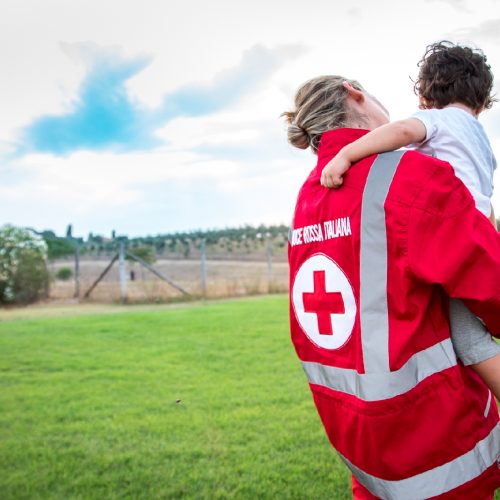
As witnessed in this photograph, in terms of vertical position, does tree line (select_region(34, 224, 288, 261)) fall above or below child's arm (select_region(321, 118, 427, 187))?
above

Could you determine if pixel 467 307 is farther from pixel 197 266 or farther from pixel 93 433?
pixel 197 266

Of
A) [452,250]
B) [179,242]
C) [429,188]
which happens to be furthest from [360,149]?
[179,242]

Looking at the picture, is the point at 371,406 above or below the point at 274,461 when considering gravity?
above

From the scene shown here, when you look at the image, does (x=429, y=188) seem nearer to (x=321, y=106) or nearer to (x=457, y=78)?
(x=321, y=106)

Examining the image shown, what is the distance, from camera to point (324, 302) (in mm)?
1576

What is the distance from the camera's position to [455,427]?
4.58 ft

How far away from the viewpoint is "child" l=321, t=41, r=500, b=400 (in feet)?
4.66

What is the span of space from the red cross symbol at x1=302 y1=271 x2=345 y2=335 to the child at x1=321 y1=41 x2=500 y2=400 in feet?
0.88

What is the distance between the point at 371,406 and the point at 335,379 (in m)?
0.16

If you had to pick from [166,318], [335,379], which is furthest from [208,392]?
[166,318]

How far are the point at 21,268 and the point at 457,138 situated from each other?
19904 mm

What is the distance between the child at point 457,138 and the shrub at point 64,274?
22.7 meters

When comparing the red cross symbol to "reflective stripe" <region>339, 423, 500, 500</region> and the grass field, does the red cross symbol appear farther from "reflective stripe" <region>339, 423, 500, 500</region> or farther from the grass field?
the grass field

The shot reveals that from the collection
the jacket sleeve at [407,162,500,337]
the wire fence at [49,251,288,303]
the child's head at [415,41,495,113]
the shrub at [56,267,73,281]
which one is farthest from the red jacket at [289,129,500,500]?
the shrub at [56,267,73,281]
